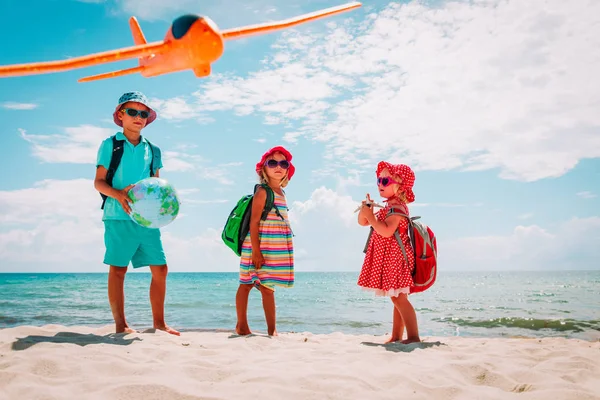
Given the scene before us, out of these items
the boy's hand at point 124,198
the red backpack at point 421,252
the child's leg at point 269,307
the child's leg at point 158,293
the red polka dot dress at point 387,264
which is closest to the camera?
the boy's hand at point 124,198

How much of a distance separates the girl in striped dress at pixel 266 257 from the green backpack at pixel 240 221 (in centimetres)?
5

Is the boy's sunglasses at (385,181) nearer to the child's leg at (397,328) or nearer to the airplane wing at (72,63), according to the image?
the child's leg at (397,328)

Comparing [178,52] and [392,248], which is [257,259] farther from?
[178,52]

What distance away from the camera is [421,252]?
4.72 m

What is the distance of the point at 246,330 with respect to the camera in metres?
4.96

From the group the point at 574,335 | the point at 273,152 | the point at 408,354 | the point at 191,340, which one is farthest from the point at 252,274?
the point at 574,335

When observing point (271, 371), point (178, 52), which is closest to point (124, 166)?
point (271, 371)

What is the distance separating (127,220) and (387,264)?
264cm

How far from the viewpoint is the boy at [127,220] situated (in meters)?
4.47

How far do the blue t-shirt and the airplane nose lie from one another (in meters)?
3.60

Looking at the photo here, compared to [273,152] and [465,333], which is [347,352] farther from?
[465,333]

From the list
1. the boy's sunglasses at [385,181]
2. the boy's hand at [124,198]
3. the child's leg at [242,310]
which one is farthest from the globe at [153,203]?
the boy's sunglasses at [385,181]

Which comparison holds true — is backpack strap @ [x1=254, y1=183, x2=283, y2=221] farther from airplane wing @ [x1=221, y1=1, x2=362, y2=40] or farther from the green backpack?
Answer: airplane wing @ [x1=221, y1=1, x2=362, y2=40]

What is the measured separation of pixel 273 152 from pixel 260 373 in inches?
114
